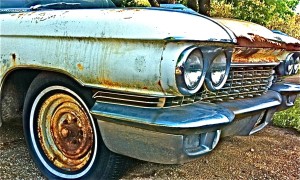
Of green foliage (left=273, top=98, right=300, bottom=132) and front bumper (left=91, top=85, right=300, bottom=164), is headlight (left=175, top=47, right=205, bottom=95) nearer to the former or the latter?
front bumper (left=91, top=85, right=300, bottom=164)

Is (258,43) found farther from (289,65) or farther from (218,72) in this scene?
(289,65)

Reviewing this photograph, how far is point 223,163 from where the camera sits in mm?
3156

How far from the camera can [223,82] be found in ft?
7.78

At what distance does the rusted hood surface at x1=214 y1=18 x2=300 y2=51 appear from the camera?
101 inches

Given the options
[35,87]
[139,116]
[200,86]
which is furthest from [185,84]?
[35,87]

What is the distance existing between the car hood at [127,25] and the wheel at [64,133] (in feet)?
1.08

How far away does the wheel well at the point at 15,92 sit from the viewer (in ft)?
9.14

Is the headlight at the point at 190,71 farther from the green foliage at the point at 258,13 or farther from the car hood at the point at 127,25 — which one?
the green foliage at the point at 258,13

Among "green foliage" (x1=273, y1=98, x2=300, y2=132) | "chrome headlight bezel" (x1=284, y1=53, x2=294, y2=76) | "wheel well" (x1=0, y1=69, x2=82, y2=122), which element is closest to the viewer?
"wheel well" (x1=0, y1=69, x2=82, y2=122)

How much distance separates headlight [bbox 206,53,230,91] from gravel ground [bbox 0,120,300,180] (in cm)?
83

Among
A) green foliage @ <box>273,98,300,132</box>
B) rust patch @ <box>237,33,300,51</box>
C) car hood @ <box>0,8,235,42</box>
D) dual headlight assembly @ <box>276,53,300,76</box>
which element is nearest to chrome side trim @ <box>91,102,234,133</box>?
car hood @ <box>0,8,235,42</box>

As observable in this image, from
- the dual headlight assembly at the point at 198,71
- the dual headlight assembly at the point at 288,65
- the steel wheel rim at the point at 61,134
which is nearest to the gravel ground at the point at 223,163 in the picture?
the steel wheel rim at the point at 61,134

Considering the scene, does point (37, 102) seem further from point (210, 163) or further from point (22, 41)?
point (210, 163)

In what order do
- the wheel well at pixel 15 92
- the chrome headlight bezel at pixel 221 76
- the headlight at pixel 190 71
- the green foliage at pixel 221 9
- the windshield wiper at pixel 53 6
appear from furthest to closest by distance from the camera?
the green foliage at pixel 221 9
the windshield wiper at pixel 53 6
the wheel well at pixel 15 92
the chrome headlight bezel at pixel 221 76
the headlight at pixel 190 71
